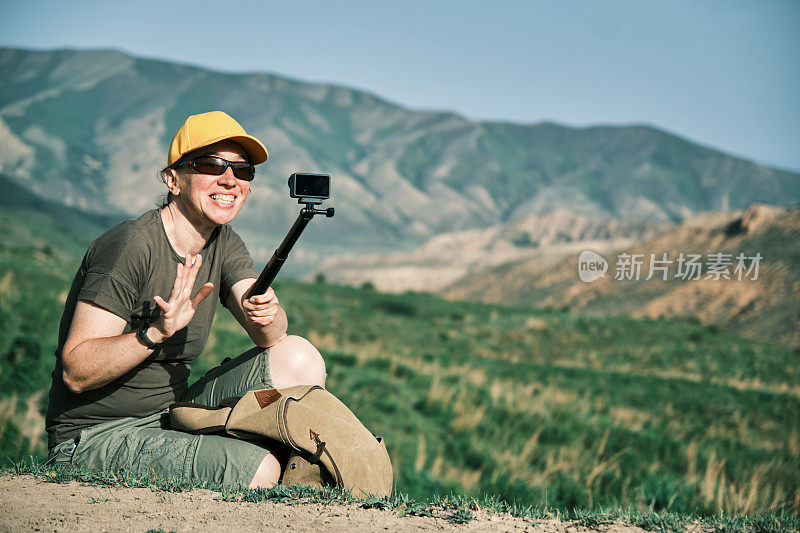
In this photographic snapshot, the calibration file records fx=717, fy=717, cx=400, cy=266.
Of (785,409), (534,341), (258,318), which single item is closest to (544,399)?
(785,409)

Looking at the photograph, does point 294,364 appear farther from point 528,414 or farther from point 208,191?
point 528,414

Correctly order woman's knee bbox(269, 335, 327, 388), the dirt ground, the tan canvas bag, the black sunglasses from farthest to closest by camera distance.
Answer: woman's knee bbox(269, 335, 327, 388)
the black sunglasses
the tan canvas bag
the dirt ground

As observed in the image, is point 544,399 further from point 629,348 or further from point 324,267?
point 324,267

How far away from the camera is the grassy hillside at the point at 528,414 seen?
21.9ft

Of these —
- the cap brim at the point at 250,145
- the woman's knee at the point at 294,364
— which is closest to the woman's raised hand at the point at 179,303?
the cap brim at the point at 250,145

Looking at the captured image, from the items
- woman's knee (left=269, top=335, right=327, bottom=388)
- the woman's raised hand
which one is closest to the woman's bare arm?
the woman's raised hand

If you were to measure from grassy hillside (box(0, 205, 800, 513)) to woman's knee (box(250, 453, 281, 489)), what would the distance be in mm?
1456

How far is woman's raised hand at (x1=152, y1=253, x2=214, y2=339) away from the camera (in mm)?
3230

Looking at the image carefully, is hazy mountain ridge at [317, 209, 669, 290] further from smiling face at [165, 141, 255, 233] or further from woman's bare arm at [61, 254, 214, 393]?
woman's bare arm at [61, 254, 214, 393]

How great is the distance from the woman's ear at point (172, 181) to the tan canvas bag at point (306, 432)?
43.1 inches

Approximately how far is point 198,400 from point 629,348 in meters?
19.6

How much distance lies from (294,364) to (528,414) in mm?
6167

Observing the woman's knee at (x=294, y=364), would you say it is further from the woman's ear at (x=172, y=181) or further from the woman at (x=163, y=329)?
the woman's ear at (x=172, y=181)

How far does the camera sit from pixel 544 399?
10.7m
